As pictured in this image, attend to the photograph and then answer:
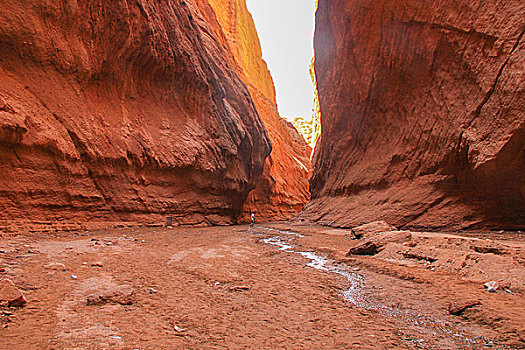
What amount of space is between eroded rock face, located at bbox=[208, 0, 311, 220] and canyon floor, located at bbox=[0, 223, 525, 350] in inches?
701

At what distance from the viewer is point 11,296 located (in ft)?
8.91

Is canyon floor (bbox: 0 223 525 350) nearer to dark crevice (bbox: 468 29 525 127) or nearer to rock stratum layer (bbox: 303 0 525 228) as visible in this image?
rock stratum layer (bbox: 303 0 525 228)

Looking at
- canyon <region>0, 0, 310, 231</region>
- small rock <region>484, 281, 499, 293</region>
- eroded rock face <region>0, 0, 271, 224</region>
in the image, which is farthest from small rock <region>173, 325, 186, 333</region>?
eroded rock face <region>0, 0, 271, 224</region>

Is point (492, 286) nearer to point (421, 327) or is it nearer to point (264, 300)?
point (421, 327)

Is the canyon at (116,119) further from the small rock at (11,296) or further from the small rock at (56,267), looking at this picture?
the small rock at (11,296)

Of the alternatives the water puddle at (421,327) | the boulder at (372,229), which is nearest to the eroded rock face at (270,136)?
the boulder at (372,229)

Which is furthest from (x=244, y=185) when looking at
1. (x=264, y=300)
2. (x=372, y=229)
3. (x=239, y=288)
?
(x=264, y=300)

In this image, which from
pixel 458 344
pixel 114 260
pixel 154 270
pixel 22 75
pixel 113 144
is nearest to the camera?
pixel 458 344

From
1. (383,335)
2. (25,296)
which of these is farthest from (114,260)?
(383,335)

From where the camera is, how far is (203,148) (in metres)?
15.0

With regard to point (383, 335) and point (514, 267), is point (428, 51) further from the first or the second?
point (383, 335)

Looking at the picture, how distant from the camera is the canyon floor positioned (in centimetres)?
239

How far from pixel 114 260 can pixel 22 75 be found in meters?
7.61

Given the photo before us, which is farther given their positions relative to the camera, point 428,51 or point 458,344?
point 428,51
